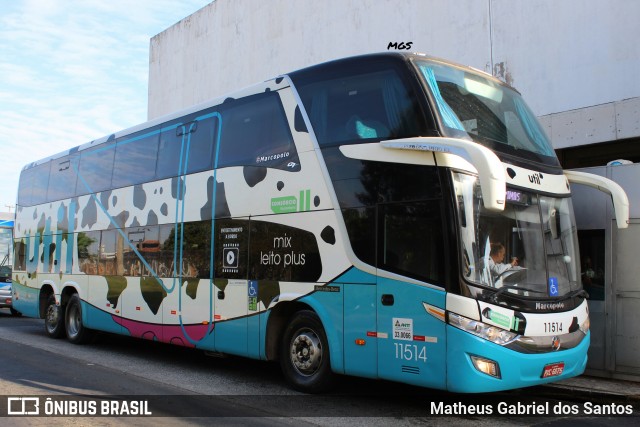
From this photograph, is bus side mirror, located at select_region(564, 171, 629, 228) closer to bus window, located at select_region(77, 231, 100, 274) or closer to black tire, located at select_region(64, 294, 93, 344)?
bus window, located at select_region(77, 231, 100, 274)

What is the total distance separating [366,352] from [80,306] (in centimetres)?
843

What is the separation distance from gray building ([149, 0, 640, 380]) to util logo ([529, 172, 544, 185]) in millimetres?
2502

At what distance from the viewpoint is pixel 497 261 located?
667 centimetres

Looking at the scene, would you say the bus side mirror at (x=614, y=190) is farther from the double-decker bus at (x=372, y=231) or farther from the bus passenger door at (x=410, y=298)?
the bus passenger door at (x=410, y=298)

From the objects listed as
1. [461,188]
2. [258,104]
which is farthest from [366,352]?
[258,104]

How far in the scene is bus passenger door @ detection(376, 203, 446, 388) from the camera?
21.5ft

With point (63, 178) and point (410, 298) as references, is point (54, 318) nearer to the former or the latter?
point (63, 178)

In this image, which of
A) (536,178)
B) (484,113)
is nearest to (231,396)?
(536,178)

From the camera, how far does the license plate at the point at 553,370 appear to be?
6742 mm

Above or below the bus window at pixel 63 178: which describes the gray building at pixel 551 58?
above

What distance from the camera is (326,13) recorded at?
61.2 ft

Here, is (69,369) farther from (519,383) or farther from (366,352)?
(519,383)

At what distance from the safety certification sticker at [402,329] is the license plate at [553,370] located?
1511 mm

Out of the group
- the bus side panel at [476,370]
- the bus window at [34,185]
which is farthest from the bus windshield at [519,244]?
the bus window at [34,185]
